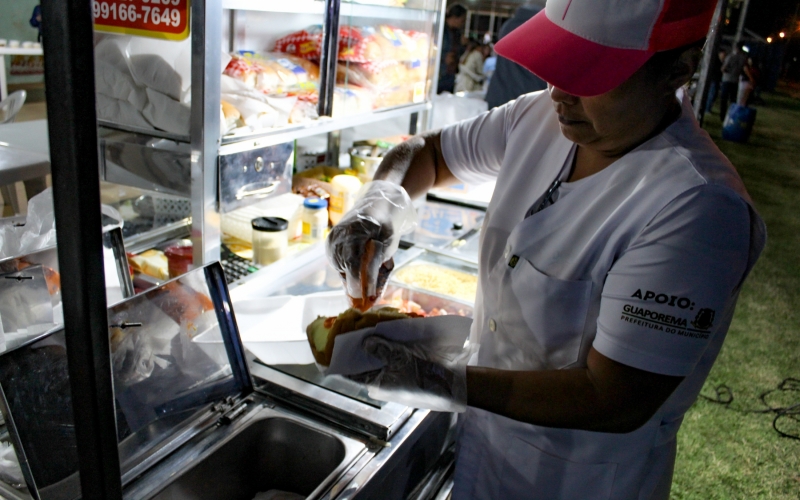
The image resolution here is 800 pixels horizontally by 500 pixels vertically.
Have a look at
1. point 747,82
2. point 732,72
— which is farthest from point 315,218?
point 732,72

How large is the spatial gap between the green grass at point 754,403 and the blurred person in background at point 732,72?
7257 millimetres

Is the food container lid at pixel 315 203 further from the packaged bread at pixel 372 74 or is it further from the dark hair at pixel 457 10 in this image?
the dark hair at pixel 457 10

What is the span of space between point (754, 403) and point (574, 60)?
11.5 ft

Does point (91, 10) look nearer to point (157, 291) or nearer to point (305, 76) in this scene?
point (157, 291)

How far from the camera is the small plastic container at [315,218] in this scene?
2.30 meters

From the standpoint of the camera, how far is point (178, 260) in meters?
1.80

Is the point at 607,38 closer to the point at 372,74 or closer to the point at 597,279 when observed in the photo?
the point at 597,279

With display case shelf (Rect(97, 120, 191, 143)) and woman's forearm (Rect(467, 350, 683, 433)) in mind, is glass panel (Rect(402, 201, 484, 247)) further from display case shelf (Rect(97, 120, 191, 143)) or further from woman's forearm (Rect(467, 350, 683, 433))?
woman's forearm (Rect(467, 350, 683, 433))

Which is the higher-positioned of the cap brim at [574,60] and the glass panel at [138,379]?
the cap brim at [574,60]

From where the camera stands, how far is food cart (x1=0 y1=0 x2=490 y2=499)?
1061mm

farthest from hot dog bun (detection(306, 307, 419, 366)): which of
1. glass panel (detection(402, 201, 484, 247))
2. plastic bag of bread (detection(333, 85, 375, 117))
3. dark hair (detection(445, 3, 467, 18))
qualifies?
dark hair (detection(445, 3, 467, 18))

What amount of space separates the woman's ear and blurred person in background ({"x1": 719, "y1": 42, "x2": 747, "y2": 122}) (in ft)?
45.1

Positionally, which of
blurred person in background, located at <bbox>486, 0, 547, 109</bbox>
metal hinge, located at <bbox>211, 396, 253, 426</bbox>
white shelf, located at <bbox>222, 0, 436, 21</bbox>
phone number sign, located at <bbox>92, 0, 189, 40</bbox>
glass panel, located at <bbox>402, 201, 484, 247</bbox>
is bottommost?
glass panel, located at <bbox>402, 201, 484, 247</bbox>

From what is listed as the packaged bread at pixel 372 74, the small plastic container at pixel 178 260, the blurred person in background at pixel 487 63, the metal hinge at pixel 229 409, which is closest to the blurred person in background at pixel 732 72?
the blurred person in background at pixel 487 63
